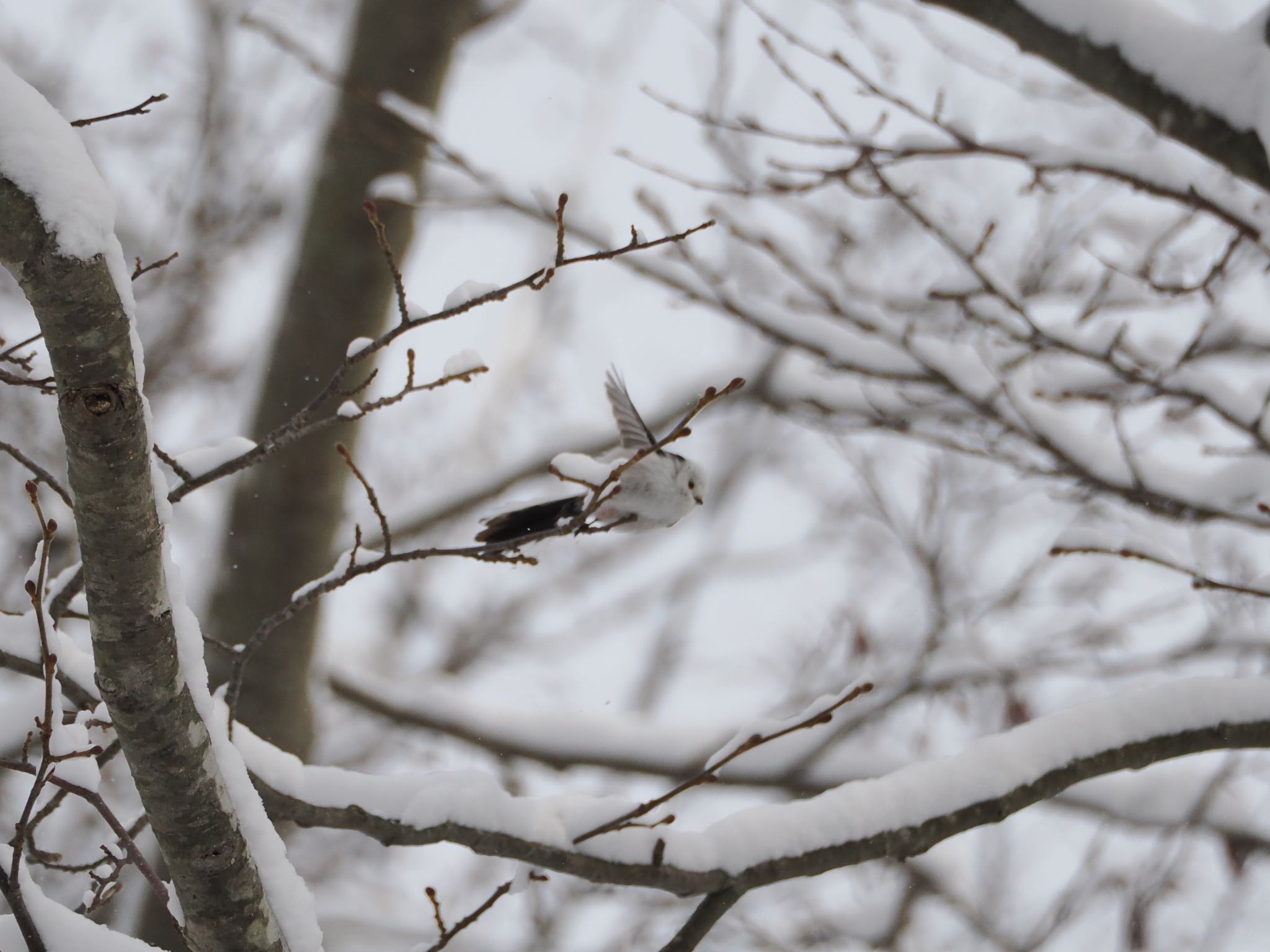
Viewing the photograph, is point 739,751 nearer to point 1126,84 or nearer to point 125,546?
point 125,546

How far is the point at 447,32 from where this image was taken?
464cm

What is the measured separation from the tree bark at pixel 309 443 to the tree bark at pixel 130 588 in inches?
110

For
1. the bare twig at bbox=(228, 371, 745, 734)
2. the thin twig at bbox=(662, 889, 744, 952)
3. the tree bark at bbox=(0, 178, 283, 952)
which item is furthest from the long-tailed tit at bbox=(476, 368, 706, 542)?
the tree bark at bbox=(0, 178, 283, 952)

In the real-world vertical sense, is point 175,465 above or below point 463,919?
above

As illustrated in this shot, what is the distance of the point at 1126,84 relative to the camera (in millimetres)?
2316

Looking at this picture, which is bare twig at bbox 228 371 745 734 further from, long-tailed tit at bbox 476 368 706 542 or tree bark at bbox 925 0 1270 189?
tree bark at bbox 925 0 1270 189

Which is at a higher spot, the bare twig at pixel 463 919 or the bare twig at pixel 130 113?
the bare twig at pixel 130 113

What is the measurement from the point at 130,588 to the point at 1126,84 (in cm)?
231

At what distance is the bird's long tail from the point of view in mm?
2281

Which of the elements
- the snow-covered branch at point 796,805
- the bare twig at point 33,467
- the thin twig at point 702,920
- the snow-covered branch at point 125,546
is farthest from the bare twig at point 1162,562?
the bare twig at point 33,467

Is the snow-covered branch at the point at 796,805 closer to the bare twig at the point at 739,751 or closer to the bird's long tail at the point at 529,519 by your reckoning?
the bare twig at the point at 739,751

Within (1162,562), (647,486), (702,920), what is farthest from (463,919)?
(1162,562)

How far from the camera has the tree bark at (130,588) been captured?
3.53ft

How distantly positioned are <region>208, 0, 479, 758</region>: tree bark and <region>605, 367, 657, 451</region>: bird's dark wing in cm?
193
